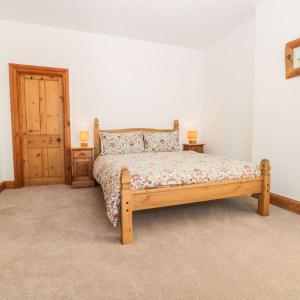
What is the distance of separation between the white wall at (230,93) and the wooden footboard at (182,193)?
51.8 inches

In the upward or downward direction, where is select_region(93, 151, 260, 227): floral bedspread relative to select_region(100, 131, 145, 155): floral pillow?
downward

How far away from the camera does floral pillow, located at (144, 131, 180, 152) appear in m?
3.95

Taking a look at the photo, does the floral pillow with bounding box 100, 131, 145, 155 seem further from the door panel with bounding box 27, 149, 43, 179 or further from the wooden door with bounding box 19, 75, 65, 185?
the door panel with bounding box 27, 149, 43, 179

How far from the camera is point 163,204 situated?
2.06 metres

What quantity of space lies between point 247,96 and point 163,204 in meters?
2.56

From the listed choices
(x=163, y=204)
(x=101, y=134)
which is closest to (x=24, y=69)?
(x=101, y=134)

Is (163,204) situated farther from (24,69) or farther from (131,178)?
(24,69)

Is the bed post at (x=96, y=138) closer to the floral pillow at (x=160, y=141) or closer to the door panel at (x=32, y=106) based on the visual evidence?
the floral pillow at (x=160, y=141)

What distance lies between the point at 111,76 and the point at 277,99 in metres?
2.76

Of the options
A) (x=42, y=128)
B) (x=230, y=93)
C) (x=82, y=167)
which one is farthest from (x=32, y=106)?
(x=230, y=93)

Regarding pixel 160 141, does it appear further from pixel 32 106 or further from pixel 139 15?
pixel 32 106

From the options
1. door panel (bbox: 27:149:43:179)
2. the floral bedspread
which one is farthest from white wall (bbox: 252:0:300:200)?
door panel (bbox: 27:149:43:179)

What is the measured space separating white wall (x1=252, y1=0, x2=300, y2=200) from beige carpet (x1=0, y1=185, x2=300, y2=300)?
507 millimetres

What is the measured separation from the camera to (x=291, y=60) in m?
2.62
